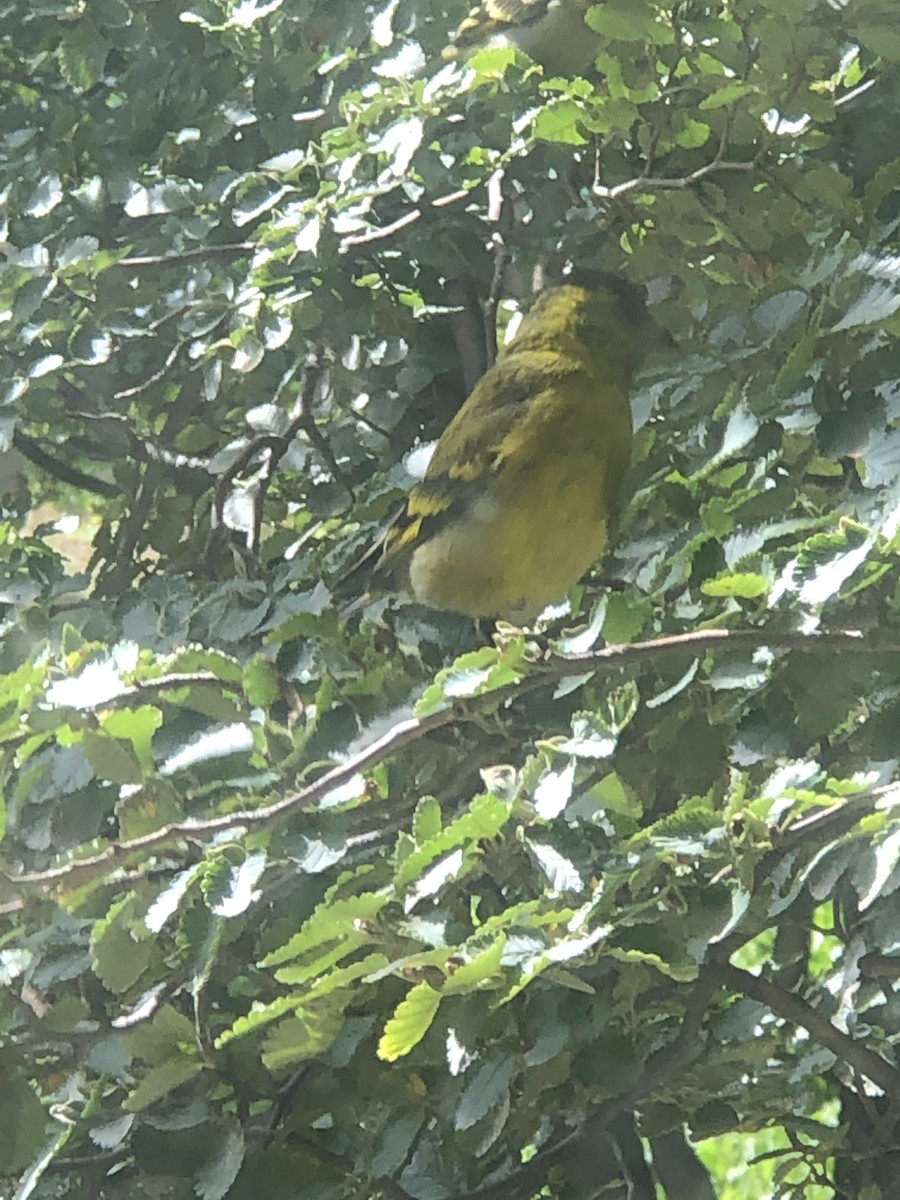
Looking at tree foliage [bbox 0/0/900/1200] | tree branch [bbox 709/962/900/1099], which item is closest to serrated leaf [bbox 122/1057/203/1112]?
tree foliage [bbox 0/0/900/1200]

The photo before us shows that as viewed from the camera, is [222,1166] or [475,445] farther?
[475,445]

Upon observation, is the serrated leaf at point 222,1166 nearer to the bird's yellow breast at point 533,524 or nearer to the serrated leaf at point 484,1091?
the serrated leaf at point 484,1091

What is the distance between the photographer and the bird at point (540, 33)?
20.6 inches

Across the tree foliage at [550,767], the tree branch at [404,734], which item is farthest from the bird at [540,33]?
the tree branch at [404,734]

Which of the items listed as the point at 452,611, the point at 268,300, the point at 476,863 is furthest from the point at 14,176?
the point at 476,863

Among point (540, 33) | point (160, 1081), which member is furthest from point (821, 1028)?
point (540, 33)

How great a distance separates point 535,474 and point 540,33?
19 cm

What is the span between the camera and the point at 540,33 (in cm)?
54

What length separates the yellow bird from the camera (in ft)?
1.72

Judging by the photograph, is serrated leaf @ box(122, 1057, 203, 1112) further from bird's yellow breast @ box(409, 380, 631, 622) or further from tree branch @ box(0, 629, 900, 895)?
bird's yellow breast @ box(409, 380, 631, 622)

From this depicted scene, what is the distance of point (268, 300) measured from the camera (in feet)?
2.09

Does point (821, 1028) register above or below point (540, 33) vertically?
below

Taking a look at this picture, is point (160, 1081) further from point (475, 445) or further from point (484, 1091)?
point (475, 445)

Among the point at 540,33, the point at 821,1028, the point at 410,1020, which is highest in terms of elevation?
the point at 540,33
